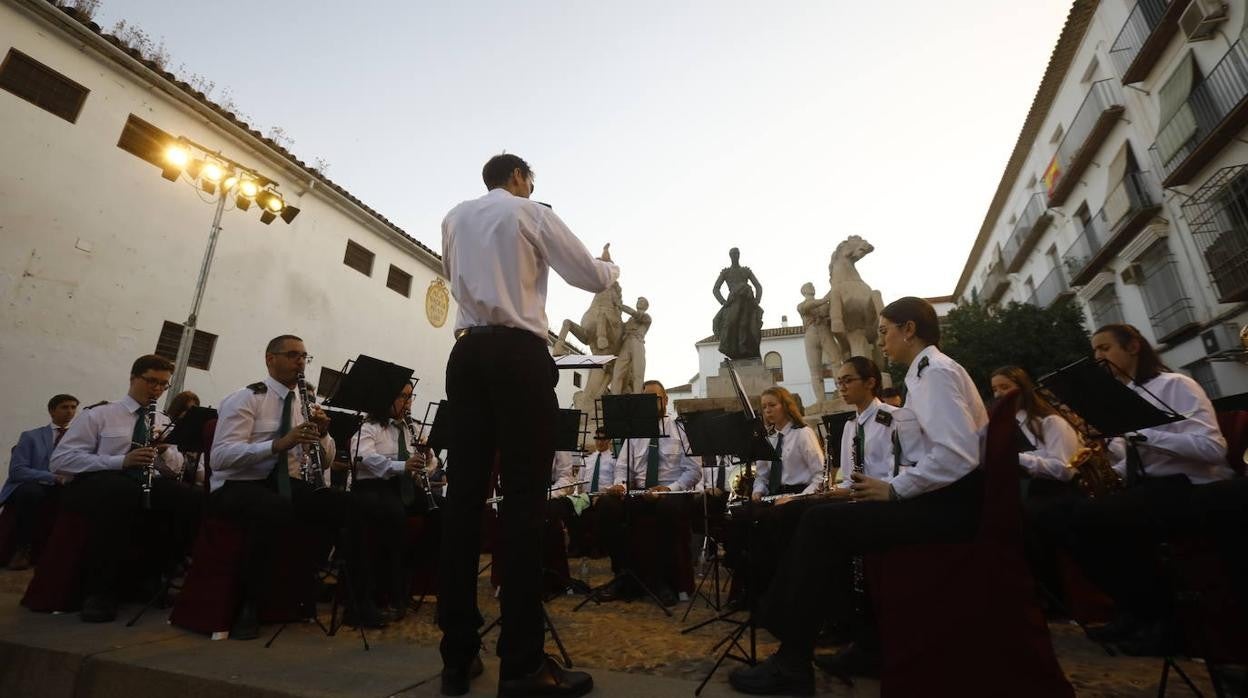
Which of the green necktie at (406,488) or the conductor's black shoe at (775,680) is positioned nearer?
the conductor's black shoe at (775,680)

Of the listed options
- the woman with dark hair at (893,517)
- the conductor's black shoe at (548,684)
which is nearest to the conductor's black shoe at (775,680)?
the woman with dark hair at (893,517)

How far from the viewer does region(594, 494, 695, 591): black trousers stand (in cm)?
502

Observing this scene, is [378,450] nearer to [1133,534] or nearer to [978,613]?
[978,613]

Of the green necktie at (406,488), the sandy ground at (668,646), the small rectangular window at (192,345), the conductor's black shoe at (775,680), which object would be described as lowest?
the sandy ground at (668,646)

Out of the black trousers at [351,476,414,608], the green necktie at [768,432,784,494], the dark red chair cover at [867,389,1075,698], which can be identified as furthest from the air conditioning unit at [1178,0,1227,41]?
the black trousers at [351,476,414,608]

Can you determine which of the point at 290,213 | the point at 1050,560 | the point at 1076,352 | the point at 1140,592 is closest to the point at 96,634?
the point at 1140,592

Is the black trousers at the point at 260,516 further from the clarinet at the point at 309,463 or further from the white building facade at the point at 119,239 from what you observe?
the white building facade at the point at 119,239

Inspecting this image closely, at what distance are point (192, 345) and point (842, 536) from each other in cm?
1457

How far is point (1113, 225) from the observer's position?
1712cm

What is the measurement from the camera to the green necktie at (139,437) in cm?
422

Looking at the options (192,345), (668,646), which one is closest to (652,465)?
Answer: (668,646)

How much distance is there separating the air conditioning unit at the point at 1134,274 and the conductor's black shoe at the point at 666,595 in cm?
1916

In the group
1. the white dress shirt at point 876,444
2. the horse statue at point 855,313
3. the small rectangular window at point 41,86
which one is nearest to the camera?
the white dress shirt at point 876,444

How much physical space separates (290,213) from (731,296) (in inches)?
384
